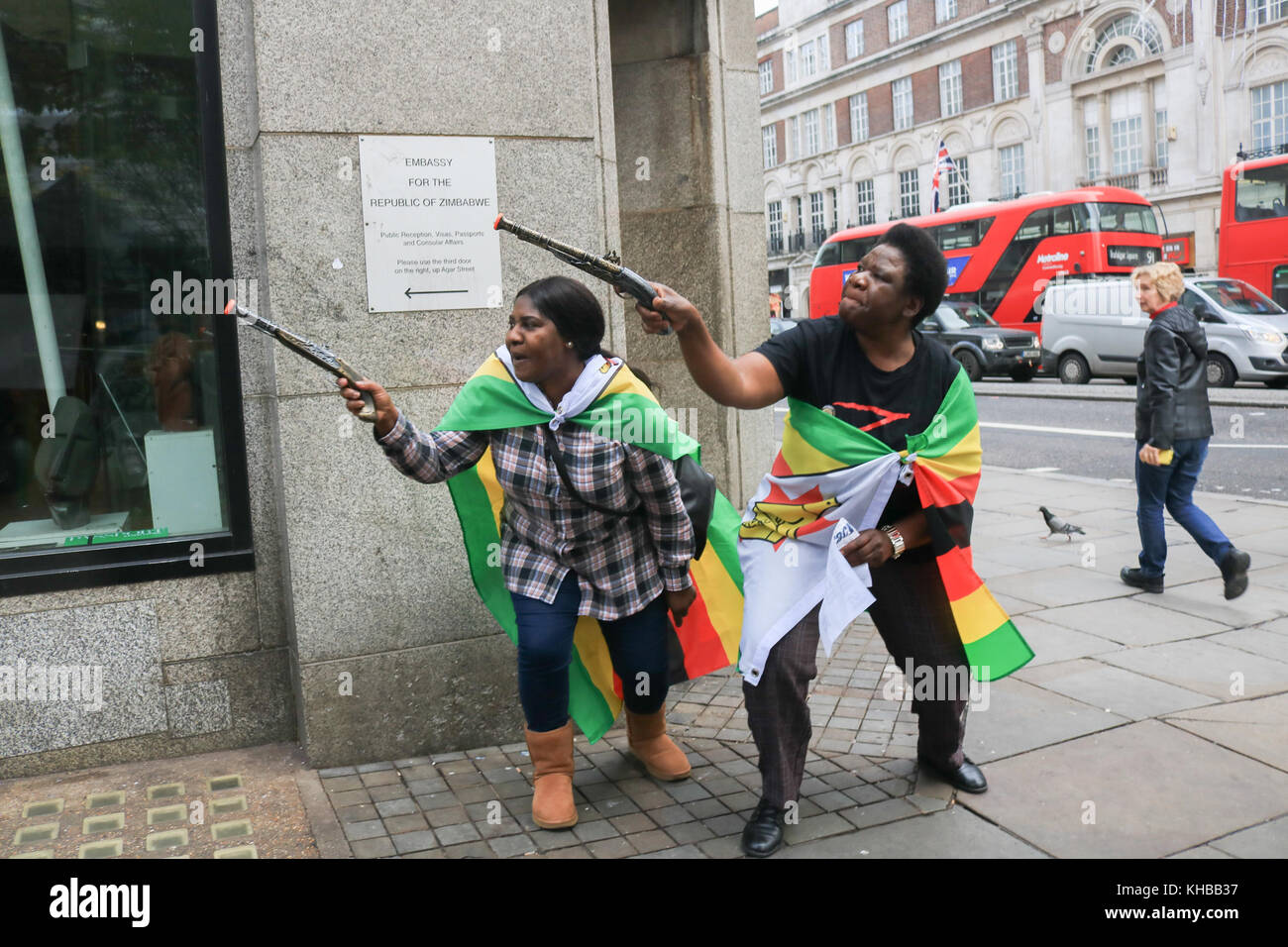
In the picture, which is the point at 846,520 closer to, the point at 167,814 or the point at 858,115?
the point at 167,814

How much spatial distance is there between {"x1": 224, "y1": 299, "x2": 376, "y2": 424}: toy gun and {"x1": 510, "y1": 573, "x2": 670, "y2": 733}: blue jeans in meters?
0.80

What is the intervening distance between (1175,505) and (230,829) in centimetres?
514

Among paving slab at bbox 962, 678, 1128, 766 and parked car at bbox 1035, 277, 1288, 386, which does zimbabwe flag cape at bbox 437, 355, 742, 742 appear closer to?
paving slab at bbox 962, 678, 1128, 766

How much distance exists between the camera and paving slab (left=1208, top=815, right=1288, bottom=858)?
342cm

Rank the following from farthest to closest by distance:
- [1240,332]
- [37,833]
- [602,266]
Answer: [1240,332], [37,833], [602,266]

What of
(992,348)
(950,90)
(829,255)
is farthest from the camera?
(950,90)

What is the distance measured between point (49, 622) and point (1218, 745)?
4221 millimetres

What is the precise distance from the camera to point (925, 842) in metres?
3.59

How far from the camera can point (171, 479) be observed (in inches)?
183

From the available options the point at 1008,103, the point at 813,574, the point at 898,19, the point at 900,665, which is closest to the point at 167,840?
the point at 813,574

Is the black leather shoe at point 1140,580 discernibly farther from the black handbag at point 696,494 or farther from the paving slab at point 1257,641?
the black handbag at point 696,494

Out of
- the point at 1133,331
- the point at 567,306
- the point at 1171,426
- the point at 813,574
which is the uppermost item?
the point at 1133,331

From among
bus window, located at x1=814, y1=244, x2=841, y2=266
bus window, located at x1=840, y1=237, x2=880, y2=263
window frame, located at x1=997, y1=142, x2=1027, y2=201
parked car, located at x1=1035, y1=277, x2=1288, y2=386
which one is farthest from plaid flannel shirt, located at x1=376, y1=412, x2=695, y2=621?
window frame, located at x1=997, y1=142, x2=1027, y2=201
